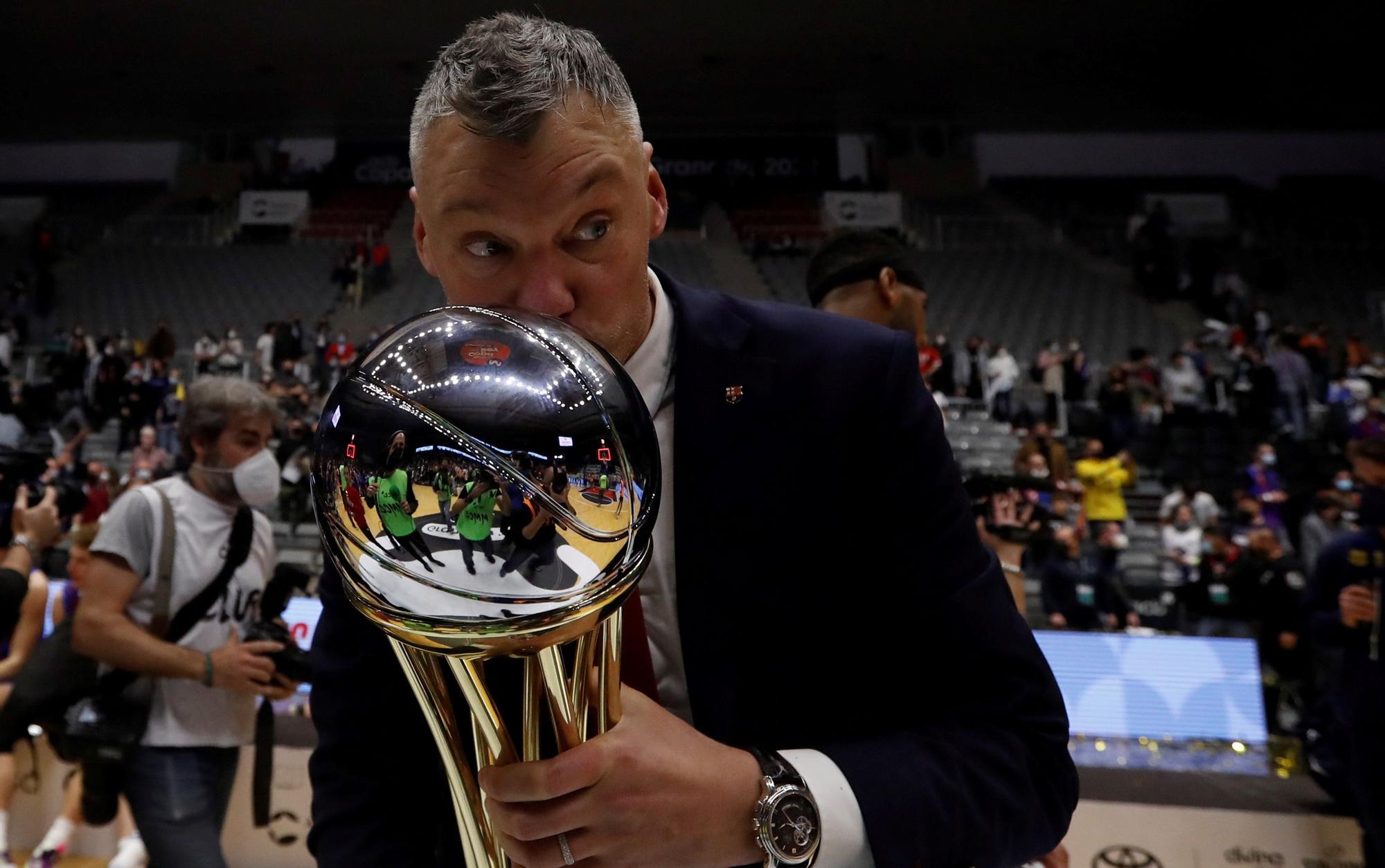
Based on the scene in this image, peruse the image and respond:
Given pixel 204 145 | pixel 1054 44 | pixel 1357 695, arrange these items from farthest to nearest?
pixel 204 145, pixel 1054 44, pixel 1357 695

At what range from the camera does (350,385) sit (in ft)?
1.57

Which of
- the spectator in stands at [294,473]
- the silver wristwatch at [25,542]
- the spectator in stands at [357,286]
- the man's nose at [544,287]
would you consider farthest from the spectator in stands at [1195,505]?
the spectator in stands at [357,286]

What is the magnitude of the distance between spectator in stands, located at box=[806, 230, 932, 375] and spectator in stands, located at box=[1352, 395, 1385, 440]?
910cm

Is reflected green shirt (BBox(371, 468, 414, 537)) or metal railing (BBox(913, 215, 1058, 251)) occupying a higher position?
metal railing (BBox(913, 215, 1058, 251))

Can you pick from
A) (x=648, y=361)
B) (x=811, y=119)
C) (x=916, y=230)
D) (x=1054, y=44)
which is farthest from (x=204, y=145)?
(x=648, y=361)

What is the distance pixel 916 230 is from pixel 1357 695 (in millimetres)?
16912

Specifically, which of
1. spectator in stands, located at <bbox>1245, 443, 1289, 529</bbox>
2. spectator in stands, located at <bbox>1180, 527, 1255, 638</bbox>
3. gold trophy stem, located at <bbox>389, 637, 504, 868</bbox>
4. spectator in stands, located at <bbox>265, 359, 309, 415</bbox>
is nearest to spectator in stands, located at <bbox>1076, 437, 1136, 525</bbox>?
spectator in stands, located at <bbox>1245, 443, 1289, 529</bbox>

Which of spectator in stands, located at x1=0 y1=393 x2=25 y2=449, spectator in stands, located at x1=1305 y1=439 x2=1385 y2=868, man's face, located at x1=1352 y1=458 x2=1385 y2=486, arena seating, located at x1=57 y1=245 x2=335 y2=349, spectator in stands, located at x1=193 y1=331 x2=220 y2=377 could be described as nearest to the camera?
spectator in stands, located at x1=1305 y1=439 x2=1385 y2=868

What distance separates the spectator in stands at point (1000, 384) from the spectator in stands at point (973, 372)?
81mm

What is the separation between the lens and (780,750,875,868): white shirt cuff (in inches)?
25.6

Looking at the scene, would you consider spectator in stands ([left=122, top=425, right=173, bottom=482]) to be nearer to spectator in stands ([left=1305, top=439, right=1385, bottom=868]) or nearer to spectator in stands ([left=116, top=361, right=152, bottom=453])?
spectator in stands ([left=116, top=361, right=152, bottom=453])

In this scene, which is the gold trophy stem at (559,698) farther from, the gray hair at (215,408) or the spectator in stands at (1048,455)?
the spectator in stands at (1048,455)

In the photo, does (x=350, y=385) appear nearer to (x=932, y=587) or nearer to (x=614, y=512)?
(x=614, y=512)

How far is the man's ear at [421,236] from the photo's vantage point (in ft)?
2.52
